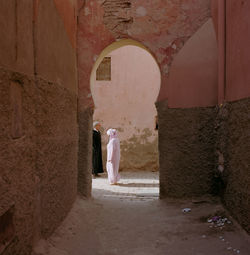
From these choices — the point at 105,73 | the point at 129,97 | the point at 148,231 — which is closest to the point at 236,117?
the point at 148,231

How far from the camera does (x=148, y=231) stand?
10.8 feet

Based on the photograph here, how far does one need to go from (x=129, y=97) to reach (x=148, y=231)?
7.19 meters

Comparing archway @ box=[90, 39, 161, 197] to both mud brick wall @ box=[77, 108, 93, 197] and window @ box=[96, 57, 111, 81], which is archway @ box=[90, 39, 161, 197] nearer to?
window @ box=[96, 57, 111, 81]

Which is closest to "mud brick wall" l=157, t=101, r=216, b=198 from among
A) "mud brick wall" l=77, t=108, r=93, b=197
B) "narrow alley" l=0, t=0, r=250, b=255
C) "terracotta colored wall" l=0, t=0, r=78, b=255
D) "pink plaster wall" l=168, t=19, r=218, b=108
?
"narrow alley" l=0, t=0, r=250, b=255

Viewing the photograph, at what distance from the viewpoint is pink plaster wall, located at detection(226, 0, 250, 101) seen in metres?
2.91

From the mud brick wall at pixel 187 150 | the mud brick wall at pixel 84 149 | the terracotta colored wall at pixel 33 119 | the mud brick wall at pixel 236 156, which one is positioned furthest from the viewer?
the mud brick wall at pixel 84 149

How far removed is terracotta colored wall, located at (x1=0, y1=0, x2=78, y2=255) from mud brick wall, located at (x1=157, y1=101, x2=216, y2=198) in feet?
4.94

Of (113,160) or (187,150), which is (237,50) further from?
(113,160)

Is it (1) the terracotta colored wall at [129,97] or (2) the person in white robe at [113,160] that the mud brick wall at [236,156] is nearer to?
(2) the person in white robe at [113,160]

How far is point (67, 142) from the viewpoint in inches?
134

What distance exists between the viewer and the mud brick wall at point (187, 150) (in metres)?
4.28

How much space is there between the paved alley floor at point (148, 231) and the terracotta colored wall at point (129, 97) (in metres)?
5.56

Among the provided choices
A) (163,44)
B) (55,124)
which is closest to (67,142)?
(55,124)

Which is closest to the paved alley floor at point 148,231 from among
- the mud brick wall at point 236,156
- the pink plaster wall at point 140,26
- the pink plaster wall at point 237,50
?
the mud brick wall at point 236,156
